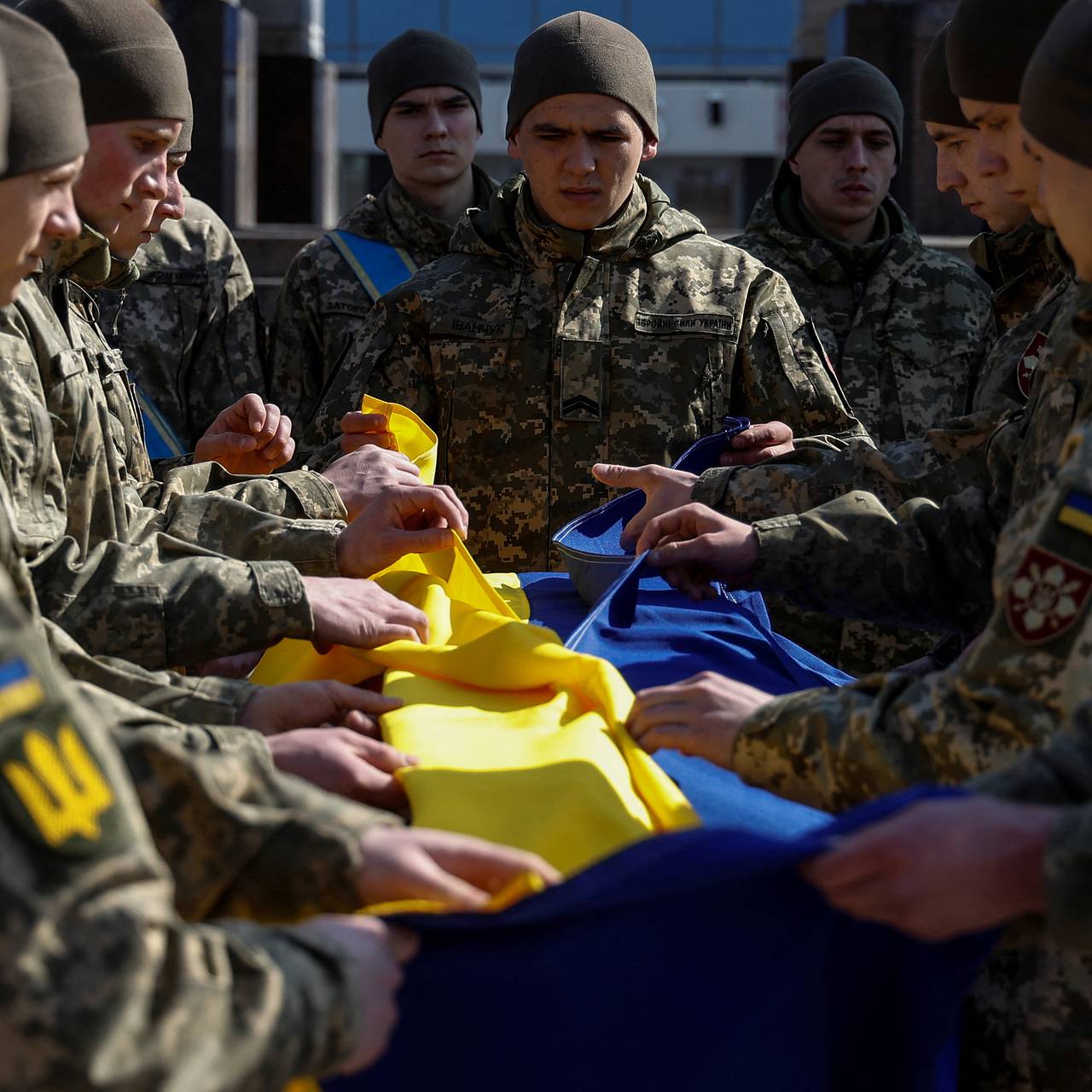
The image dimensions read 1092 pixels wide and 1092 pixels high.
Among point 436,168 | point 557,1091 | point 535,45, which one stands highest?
point 535,45

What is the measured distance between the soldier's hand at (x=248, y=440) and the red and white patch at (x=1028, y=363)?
1.79 meters

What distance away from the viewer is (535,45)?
14.8 ft

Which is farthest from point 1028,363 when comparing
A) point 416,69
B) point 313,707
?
point 416,69

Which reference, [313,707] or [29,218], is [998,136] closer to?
[313,707]

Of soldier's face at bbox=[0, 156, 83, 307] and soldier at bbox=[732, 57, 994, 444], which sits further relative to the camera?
soldier at bbox=[732, 57, 994, 444]

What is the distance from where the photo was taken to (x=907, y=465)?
11.2ft

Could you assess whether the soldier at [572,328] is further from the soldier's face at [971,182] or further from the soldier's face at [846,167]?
the soldier's face at [846,167]

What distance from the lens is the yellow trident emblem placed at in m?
1.37

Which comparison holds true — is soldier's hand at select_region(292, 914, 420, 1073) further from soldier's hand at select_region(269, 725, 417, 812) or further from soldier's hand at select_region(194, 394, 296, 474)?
soldier's hand at select_region(194, 394, 296, 474)

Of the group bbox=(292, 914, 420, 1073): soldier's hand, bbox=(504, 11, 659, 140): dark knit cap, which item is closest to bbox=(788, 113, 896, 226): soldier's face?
bbox=(504, 11, 659, 140): dark knit cap

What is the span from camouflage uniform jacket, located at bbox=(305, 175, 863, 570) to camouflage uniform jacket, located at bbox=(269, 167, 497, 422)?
1.12m

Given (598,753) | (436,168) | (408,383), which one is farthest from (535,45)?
(598,753)

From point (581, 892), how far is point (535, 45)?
130 inches

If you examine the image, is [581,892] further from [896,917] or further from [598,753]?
[598,753]
